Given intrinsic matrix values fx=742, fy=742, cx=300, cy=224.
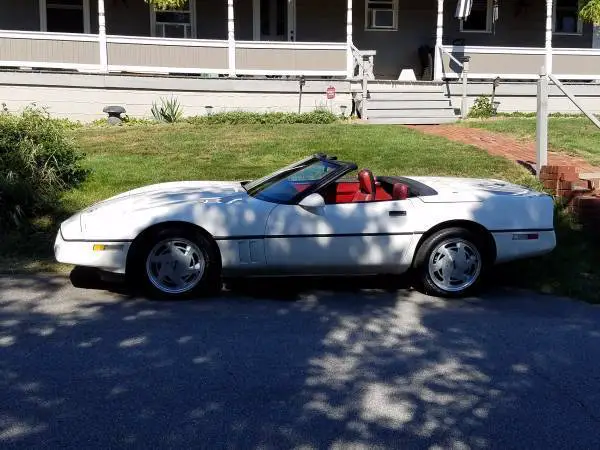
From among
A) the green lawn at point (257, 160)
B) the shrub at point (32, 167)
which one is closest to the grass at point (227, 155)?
the green lawn at point (257, 160)

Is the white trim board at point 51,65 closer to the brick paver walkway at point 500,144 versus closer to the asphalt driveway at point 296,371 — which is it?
the brick paver walkway at point 500,144

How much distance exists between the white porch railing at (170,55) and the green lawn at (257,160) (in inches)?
105

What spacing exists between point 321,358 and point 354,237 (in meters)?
1.63

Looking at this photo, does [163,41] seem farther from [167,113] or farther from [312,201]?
[312,201]

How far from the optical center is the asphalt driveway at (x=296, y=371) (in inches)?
154

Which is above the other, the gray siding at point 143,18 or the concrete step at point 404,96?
the gray siding at point 143,18

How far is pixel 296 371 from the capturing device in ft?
15.8

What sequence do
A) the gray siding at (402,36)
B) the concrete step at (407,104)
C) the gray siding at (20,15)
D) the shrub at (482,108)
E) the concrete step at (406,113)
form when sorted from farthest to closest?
the gray siding at (402,36) → the gray siding at (20,15) → the shrub at (482,108) → the concrete step at (407,104) → the concrete step at (406,113)

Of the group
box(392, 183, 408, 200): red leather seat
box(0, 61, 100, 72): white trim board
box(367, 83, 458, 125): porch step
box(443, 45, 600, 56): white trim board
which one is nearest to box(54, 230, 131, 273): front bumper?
box(392, 183, 408, 200): red leather seat

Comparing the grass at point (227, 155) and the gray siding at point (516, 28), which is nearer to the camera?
the grass at point (227, 155)

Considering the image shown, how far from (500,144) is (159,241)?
28.1ft

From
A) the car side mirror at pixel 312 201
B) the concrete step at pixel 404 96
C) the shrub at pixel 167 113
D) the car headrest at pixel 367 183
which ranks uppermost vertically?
the concrete step at pixel 404 96

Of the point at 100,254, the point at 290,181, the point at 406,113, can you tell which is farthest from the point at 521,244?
the point at 406,113

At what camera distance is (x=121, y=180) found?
1045 cm
